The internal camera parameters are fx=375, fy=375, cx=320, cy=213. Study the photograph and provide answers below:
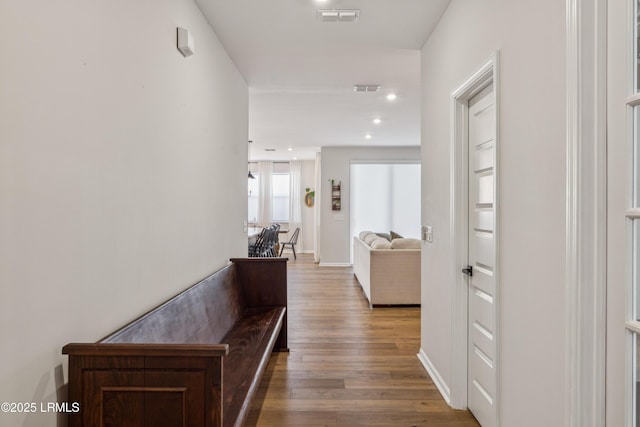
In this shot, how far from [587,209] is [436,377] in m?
2.01

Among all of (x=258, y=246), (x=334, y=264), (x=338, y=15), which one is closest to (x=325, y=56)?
(x=338, y=15)

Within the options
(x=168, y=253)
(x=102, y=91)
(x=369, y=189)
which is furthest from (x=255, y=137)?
(x=102, y=91)

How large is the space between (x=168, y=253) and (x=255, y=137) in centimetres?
561

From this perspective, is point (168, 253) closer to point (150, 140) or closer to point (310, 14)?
point (150, 140)

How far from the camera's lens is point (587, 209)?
1.18 m

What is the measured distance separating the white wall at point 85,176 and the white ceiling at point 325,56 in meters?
0.57

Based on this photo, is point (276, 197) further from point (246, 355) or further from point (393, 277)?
point (246, 355)

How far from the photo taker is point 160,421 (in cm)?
126

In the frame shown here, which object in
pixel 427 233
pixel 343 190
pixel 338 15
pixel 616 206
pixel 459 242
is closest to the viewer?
pixel 616 206

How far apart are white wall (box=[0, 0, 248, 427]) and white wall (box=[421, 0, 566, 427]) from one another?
5.49 ft

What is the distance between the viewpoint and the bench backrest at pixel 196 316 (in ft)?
5.43

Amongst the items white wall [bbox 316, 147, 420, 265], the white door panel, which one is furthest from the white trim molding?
white wall [bbox 316, 147, 420, 265]

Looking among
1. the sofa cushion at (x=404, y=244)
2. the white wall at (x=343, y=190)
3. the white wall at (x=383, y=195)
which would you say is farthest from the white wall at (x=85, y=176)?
the white wall at (x=383, y=195)

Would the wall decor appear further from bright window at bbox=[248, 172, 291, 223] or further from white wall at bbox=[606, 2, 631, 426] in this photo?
white wall at bbox=[606, 2, 631, 426]
